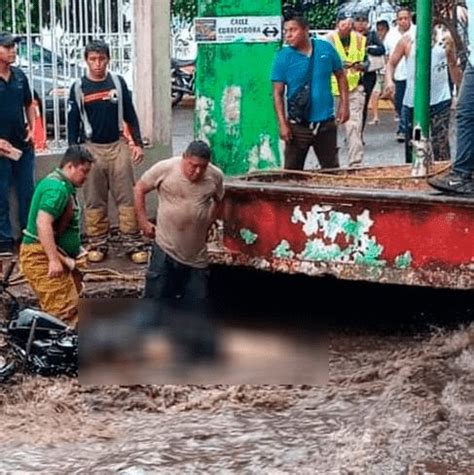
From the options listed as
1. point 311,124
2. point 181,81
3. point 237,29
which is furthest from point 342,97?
point 181,81

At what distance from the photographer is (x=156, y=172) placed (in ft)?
26.2

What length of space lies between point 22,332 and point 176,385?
871mm

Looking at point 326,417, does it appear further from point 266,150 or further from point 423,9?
point 266,150

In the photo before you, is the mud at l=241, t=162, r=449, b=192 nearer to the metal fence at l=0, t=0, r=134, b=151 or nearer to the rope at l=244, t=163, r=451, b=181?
the rope at l=244, t=163, r=451, b=181

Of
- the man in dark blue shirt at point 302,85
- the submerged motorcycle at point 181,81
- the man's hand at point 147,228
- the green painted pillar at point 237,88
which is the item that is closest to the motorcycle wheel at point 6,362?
the man's hand at point 147,228

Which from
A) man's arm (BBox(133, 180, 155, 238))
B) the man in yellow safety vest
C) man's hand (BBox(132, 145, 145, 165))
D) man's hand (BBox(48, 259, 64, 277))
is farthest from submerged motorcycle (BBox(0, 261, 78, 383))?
the man in yellow safety vest

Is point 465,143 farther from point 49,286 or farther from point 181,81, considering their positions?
point 181,81

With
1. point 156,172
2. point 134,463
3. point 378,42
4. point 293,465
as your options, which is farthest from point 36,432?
point 378,42

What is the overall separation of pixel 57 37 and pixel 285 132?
2.34 metres

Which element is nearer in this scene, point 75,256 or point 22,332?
point 22,332

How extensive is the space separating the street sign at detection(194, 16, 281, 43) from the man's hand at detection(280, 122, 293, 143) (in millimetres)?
789

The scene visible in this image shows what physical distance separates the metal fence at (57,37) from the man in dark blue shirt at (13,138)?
690mm

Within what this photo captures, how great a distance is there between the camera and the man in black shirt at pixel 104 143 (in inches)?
404

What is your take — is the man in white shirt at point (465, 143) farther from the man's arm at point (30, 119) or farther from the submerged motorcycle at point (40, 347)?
the man's arm at point (30, 119)
